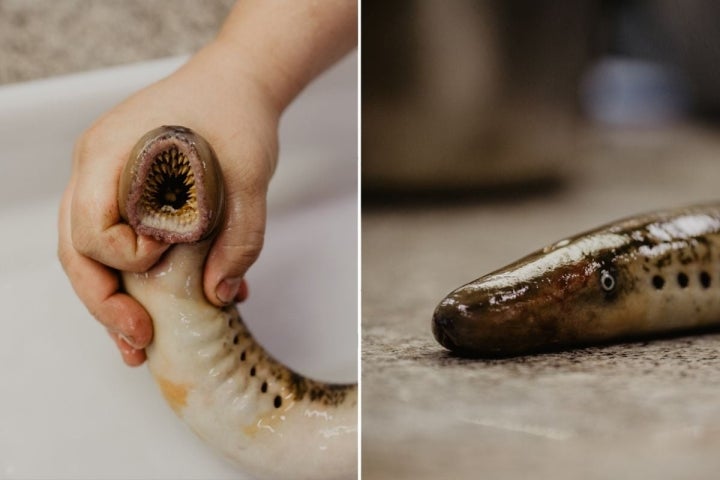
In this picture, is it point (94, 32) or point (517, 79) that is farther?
point (94, 32)

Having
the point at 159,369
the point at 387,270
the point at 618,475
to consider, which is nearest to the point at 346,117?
the point at 387,270

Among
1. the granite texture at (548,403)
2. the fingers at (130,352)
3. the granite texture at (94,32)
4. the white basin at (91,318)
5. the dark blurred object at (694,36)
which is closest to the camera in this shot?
the granite texture at (548,403)

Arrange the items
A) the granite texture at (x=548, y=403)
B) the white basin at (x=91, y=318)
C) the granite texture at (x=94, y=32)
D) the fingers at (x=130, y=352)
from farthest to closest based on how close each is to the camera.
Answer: the granite texture at (x=94, y=32) < the white basin at (x=91, y=318) < the fingers at (x=130, y=352) < the granite texture at (x=548, y=403)

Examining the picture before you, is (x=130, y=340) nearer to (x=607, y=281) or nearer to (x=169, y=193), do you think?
(x=169, y=193)

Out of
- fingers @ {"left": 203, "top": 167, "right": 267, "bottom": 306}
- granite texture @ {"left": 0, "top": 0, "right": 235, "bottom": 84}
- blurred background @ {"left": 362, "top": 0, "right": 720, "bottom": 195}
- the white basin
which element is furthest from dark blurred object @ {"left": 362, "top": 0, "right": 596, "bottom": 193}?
granite texture @ {"left": 0, "top": 0, "right": 235, "bottom": 84}

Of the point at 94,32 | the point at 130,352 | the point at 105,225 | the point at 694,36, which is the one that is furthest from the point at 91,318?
the point at 694,36

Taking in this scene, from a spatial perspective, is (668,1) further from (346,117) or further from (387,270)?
(346,117)

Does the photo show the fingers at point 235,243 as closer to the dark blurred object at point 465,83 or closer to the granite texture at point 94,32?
the dark blurred object at point 465,83

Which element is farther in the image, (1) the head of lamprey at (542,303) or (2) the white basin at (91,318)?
(2) the white basin at (91,318)

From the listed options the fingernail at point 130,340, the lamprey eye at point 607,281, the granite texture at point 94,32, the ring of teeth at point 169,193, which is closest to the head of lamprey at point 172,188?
the ring of teeth at point 169,193
